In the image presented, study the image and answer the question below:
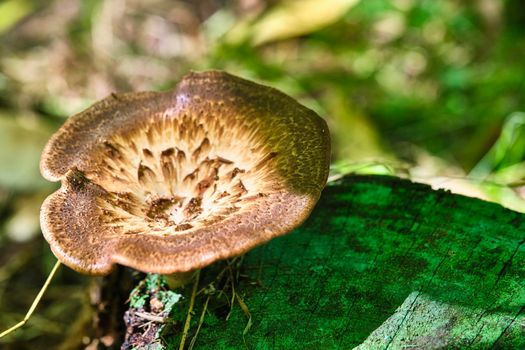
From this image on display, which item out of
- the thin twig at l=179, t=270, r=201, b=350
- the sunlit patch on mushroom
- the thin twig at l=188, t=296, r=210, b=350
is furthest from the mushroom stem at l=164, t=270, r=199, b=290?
the sunlit patch on mushroom

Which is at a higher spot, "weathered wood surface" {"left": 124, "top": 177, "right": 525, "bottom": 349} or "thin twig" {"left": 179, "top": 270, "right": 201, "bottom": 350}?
"weathered wood surface" {"left": 124, "top": 177, "right": 525, "bottom": 349}

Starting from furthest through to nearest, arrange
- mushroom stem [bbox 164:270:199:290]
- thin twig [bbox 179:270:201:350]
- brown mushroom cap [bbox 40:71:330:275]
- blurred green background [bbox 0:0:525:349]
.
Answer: blurred green background [bbox 0:0:525:349], mushroom stem [bbox 164:270:199:290], thin twig [bbox 179:270:201:350], brown mushroom cap [bbox 40:71:330:275]

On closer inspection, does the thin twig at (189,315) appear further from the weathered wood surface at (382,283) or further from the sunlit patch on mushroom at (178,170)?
the sunlit patch on mushroom at (178,170)

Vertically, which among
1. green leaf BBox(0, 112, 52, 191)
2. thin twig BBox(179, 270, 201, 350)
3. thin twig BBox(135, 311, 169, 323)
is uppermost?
thin twig BBox(179, 270, 201, 350)

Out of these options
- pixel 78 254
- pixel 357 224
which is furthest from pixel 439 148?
pixel 78 254

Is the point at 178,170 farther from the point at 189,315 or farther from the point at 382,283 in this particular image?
the point at 382,283

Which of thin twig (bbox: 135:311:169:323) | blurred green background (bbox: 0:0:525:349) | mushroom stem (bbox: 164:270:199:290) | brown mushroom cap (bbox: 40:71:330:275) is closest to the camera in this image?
brown mushroom cap (bbox: 40:71:330:275)

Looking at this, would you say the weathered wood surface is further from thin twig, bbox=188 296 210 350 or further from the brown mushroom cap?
the brown mushroom cap
